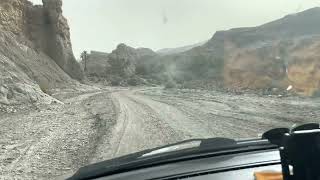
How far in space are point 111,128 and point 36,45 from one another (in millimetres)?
34440

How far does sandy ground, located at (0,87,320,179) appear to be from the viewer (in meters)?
8.83

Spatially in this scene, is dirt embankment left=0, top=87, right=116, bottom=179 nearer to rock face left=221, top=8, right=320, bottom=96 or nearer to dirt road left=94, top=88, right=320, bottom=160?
dirt road left=94, top=88, right=320, bottom=160

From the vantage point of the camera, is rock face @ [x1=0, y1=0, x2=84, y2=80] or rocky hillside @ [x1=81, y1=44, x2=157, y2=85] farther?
rocky hillside @ [x1=81, y1=44, x2=157, y2=85]

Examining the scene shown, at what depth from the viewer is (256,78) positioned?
35500 millimetres

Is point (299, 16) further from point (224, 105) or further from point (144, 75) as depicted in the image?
point (224, 105)

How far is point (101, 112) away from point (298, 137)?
14951 millimetres

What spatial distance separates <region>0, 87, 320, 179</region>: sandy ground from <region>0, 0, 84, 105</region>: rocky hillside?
29.7 feet

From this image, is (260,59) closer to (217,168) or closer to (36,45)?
(36,45)

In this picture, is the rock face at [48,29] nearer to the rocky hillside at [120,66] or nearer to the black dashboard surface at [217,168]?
the rocky hillside at [120,66]

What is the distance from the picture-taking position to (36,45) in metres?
44.9

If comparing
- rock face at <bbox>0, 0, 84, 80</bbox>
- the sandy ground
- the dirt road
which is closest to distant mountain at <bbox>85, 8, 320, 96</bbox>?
the dirt road

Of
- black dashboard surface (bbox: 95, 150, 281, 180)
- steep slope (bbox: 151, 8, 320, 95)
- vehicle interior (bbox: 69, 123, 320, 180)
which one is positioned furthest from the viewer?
steep slope (bbox: 151, 8, 320, 95)

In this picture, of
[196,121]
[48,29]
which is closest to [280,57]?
[48,29]

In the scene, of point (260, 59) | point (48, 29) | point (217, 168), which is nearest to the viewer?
point (217, 168)
